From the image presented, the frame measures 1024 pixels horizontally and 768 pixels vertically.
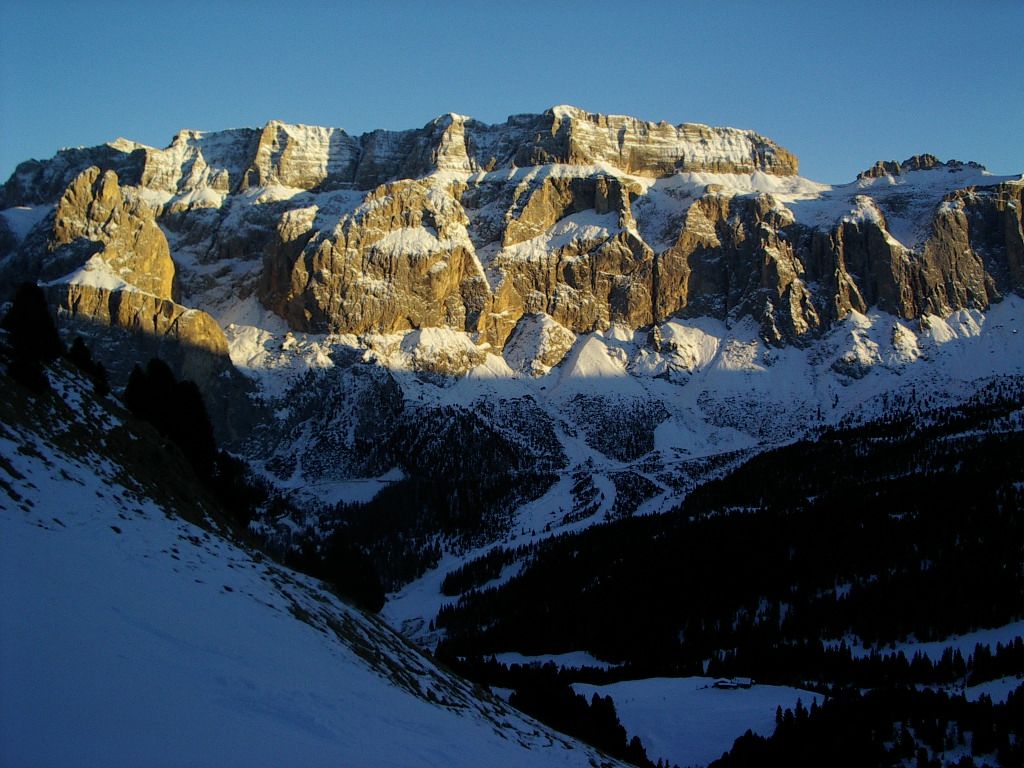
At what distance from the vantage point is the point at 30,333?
37812 millimetres

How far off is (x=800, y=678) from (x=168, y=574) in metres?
71.8

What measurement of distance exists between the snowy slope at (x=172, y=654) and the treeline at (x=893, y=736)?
17001 millimetres

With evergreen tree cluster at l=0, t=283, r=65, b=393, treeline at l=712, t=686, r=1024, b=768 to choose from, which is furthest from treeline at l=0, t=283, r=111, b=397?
treeline at l=712, t=686, r=1024, b=768

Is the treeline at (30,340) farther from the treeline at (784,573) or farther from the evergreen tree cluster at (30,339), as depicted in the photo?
the treeline at (784,573)

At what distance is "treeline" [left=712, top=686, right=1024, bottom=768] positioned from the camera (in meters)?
42.8

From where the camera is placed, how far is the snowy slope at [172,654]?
16.2m

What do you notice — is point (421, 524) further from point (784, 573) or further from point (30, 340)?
point (30, 340)

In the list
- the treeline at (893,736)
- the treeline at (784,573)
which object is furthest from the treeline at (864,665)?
the treeline at (893,736)

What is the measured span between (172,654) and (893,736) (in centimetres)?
3787

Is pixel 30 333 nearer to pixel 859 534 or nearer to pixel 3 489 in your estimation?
pixel 3 489

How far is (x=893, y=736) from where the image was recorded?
4506 centimetres

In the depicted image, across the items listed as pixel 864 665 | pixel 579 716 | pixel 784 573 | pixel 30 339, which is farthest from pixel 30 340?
pixel 784 573

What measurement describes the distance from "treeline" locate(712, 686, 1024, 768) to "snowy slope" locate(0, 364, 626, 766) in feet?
55.8

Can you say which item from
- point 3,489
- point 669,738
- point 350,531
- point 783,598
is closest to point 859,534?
point 783,598
